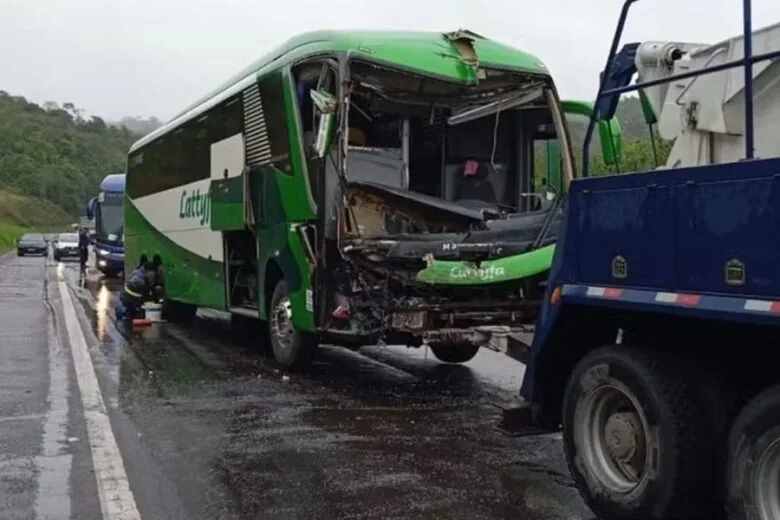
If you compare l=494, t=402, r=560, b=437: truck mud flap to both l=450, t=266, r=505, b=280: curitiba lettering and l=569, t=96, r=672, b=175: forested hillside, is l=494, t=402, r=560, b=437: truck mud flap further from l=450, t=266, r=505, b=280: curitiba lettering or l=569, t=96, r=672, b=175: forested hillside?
l=450, t=266, r=505, b=280: curitiba lettering

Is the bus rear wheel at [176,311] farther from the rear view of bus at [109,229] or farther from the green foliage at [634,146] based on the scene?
the rear view of bus at [109,229]

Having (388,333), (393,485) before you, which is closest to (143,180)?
(388,333)

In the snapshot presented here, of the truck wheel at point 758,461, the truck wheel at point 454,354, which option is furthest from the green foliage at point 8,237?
the truck wheel at point 758,461

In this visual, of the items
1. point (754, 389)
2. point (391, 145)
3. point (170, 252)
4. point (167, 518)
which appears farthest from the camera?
point (170, 252)

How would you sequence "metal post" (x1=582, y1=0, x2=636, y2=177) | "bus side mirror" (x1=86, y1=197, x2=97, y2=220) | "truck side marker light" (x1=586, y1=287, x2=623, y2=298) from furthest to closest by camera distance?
"bus side mirror" (x1=86, y1=197, x2=97, y2=220) < "metal post" (x1=582, y1=0, x2=636, y2=177) < "truck side marker light" (x1=586, y1=287, x2=623, y2=298)

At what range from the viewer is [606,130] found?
18.8ft

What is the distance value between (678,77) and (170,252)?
40.0ft

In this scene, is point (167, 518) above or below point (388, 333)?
below

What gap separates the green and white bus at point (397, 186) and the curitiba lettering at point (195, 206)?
4.39ft

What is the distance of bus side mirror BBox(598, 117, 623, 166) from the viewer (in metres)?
5.73

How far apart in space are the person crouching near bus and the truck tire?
11.4 m

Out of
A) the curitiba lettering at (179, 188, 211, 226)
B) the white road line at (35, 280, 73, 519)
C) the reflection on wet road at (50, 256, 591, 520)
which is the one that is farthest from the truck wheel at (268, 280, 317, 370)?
the curitiba lettering at (179, 188, 211, 226)

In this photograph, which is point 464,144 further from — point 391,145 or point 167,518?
point 167,518

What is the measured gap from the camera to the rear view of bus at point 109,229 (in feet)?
104
